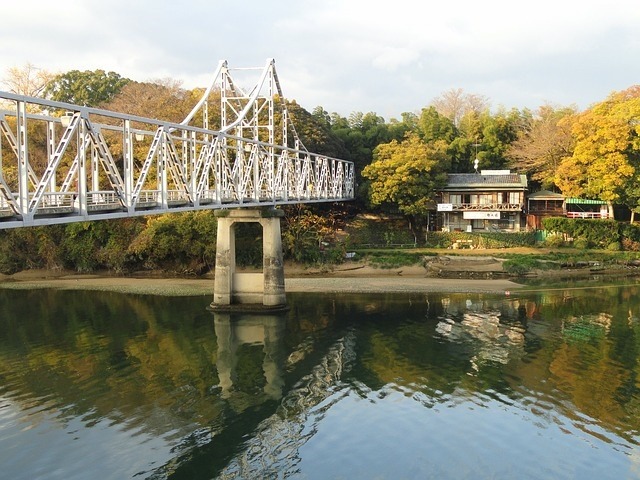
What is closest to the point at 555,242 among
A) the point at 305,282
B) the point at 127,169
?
the point at 305,282

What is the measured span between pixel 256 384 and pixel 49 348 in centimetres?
1107

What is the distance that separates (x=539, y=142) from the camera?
61969 mm

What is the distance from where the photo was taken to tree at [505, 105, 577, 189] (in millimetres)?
60375

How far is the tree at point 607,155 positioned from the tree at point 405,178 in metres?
11.8

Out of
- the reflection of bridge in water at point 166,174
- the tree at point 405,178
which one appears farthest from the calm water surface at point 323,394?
the tree at point 405,178

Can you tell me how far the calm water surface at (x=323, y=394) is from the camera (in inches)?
685

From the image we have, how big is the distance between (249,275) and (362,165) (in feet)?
113

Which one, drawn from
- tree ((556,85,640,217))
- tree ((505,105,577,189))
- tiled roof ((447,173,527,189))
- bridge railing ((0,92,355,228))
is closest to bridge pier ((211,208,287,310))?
bridge railing ((0,92,355,228))

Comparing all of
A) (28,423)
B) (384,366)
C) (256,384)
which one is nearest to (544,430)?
(384,366)

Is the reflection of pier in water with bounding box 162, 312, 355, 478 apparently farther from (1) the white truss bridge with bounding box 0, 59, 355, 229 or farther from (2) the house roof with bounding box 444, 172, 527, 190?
(2) the house roof with bounding box 444, 172, 527, 190

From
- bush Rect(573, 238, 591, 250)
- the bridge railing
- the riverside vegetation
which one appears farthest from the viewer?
bush Rect(573, 238, 591, 250)

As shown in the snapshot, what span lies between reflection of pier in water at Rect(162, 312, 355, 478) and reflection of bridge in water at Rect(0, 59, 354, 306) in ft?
21.4

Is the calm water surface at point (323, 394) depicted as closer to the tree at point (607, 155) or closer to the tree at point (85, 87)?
the tree at point (607, 155)

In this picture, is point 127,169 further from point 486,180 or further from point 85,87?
point 85,87
